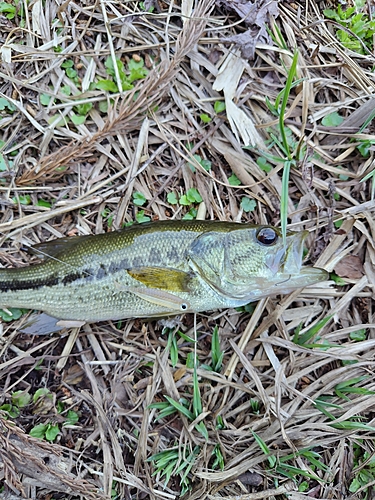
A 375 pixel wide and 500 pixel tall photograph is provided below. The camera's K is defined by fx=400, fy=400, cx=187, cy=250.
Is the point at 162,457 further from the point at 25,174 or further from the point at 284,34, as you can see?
the point at 284,34

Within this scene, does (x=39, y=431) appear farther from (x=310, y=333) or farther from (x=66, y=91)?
(x=66, y=91)

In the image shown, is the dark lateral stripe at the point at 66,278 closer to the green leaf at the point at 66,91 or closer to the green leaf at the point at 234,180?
the green leaf at the point at 234,180

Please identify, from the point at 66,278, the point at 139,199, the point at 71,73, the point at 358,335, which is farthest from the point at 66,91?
the point at 358,335

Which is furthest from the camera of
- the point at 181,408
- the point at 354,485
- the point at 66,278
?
the point at 354,485

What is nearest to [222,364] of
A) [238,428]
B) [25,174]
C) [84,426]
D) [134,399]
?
[238,428]

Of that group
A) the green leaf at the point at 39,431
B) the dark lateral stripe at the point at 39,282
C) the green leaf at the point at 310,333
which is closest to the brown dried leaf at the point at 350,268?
the green leaf at the point at 310,333

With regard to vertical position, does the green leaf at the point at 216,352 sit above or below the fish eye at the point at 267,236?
below

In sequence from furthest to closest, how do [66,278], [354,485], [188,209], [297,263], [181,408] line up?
[188,209], [354,485], [181,408], [66,278], [297,263]
